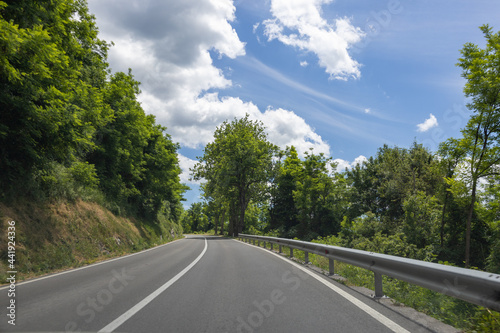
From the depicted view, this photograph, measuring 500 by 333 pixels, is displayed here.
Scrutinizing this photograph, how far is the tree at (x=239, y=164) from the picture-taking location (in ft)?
146

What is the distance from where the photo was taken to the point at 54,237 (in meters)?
11.1

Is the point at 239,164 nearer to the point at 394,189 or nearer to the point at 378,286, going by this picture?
the point at 394,189

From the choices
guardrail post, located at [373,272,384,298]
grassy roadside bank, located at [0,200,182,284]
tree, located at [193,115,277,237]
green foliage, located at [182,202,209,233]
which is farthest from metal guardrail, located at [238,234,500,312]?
green foliage, located at [182,202,209,233]

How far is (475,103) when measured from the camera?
20172 mm

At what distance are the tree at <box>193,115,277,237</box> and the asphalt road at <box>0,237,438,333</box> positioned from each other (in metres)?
37.2

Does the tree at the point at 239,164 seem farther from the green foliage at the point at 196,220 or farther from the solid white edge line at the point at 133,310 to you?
the green foliage at the point at 196,220

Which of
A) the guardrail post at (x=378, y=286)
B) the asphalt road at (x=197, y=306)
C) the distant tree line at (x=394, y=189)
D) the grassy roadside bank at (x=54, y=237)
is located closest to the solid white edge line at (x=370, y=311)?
the asphalt road at (x=197, y=306)

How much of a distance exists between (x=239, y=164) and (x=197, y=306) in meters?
40.2

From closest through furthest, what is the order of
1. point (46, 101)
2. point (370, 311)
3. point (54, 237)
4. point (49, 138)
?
Answer: 1. point (370, 311)
2. point (46, 101)
3. point (49, 138)
4. point (54, 237)

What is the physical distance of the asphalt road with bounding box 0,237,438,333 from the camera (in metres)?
3.70

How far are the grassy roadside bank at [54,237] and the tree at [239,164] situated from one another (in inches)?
1117

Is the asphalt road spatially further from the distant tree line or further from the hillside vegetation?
the distant tree line

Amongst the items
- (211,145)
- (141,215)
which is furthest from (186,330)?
(211,145)

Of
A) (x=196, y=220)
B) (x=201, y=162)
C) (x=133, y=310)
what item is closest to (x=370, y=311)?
(x=133, y=310)
